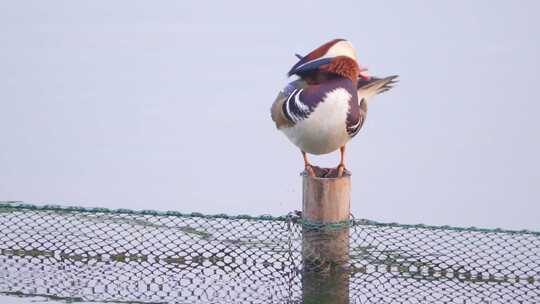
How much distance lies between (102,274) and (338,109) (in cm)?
171

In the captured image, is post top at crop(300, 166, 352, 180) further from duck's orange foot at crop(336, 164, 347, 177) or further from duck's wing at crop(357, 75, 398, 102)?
duck's wing at crop(357, 75, 398, 102)

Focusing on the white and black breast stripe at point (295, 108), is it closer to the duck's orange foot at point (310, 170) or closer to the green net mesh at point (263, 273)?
the duck's orange foot at point (310, 170)

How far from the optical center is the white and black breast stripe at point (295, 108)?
509 centimetres

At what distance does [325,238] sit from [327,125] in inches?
24.6

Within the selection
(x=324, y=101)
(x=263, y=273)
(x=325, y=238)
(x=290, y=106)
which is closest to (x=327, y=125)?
(x=324, y=101)

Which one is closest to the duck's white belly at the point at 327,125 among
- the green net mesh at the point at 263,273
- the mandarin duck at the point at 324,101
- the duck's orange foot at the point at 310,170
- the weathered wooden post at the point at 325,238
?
the mandarin duck at the point at 324,101

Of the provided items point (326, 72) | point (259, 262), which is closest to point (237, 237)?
point (259, 262)

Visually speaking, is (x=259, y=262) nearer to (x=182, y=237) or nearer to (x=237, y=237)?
(x=237, y=237)

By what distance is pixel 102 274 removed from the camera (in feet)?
17.7

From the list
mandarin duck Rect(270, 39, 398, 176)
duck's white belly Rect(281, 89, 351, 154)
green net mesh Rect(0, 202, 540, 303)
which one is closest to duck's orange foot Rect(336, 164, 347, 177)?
mandarin duck Rect(270, 39, 398, 176)

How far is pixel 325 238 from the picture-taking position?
493 cm

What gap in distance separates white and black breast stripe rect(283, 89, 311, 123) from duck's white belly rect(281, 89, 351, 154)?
1.2 inches

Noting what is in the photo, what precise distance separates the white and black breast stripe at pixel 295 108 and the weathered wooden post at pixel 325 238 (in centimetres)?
35

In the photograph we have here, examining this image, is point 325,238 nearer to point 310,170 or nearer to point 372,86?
point 310,170
